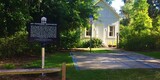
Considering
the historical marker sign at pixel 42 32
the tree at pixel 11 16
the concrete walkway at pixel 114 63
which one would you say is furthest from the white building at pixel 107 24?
the historical marker sign at pixel 42 32

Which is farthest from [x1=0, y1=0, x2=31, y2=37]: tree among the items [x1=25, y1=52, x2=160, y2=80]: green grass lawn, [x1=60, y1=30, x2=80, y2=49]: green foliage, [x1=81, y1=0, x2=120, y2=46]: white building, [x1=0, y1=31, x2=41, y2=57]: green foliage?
[x1=81, y1=0, x2=120, y2=46]: white building

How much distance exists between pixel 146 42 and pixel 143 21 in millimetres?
7842

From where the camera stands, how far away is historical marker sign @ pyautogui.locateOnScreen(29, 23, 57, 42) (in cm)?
1188

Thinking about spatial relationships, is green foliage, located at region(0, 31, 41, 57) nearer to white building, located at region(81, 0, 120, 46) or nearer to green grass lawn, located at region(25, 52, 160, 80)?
green grass lawn, located at region(25, 52, 160, 80)

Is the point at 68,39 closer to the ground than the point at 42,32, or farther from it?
farther from it

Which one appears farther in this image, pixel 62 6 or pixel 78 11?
pixel 78 11

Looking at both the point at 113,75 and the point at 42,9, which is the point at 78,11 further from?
the point at 113,75

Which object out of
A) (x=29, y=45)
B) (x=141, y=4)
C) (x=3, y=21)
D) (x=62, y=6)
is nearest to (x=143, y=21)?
(x=141, y=4)

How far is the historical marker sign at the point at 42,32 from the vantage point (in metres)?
11.9

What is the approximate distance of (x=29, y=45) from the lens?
63.9 feet

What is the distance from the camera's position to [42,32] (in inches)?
468

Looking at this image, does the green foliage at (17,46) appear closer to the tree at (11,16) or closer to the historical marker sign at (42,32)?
the tree at (11,16)

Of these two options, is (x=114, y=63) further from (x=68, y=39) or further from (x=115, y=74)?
(x=68, y=39)

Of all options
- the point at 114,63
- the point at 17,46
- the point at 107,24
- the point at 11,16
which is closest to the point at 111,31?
the point at 107,24
